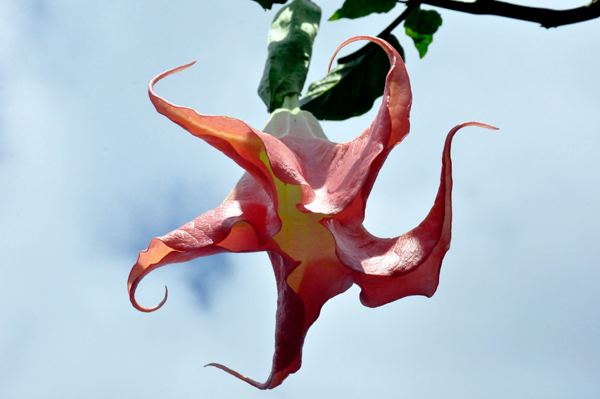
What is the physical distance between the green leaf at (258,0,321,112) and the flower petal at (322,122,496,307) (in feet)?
1.36

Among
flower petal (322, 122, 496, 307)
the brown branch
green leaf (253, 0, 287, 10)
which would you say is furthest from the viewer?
green leaf (253, 0, 287, 10)

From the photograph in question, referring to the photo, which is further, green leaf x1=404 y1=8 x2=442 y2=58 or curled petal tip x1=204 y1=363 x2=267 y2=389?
green leaf x1=404 y1=8 x2=442 y2=58

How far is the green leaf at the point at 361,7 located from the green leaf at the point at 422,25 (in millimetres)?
98

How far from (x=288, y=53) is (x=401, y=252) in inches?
21.7

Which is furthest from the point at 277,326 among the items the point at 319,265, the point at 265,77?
the point at 265,77

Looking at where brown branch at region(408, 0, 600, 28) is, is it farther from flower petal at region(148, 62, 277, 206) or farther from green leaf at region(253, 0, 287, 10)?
flower petal at region(148, 62, 277, 206)

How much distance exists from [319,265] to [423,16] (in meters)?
0.95

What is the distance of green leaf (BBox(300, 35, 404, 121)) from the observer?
1.23 metres

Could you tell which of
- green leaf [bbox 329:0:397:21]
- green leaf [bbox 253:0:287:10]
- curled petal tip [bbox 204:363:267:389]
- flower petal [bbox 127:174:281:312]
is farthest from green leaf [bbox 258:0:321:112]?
curled petal tip [bbox 204:363:267:389]

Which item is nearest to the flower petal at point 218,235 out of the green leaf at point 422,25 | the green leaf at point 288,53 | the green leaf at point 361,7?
the green leaf at point 288,53

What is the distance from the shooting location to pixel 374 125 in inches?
21.5

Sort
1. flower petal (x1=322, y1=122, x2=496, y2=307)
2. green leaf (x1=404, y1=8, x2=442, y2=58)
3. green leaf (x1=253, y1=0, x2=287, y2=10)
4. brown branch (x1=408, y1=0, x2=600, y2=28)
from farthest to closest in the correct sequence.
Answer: green leaf (x1=404, y1=8, x2=442, y2=58) → green leaf (x1=253, y1=0, x2=287, y2=10) → brown branch (x1=408, y1=0, x2=600, y2=28) → flower petal (x1=322, y1=122, x2=496, y2=307)

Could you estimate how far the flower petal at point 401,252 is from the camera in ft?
1.67

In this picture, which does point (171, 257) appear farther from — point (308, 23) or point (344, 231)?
point (308, 23)
